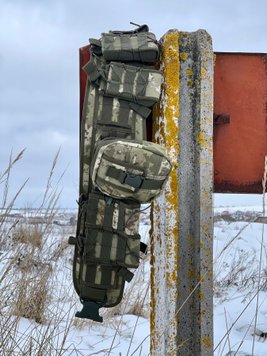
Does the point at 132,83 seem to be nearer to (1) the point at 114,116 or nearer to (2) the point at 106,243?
(1) the point at 114,116

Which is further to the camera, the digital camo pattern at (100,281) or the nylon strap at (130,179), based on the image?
the digital camo pattern at (100,281)

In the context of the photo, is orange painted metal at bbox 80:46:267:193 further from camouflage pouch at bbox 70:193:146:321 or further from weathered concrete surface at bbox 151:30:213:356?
camouflage pouch at bbox 70:193:146:321

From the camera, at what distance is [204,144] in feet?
5.27

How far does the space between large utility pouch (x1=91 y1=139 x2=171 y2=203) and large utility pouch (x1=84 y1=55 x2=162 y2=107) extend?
212 millimetres

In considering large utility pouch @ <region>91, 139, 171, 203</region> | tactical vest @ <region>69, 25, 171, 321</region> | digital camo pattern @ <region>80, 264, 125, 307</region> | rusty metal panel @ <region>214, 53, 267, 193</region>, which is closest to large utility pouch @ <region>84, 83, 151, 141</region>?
tactical vest @ <region>69, 25, 171, 321</region>

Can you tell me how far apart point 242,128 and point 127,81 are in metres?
0.43

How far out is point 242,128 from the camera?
156 centimetres

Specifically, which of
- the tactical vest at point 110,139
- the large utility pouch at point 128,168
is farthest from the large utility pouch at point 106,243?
the large utility pouch at point 128,168

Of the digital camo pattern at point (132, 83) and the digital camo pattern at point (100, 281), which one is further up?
the digital camo pattern at point (132, 83)

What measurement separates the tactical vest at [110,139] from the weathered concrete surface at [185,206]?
8 centimetres

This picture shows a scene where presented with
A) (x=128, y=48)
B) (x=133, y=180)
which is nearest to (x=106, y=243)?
(x=133, y=180)

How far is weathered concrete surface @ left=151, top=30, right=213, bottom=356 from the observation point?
1577 mm

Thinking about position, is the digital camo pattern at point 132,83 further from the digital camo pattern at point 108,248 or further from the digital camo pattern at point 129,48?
the digital camo pattern at point 108,248

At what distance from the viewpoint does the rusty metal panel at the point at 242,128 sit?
1.57 metres
